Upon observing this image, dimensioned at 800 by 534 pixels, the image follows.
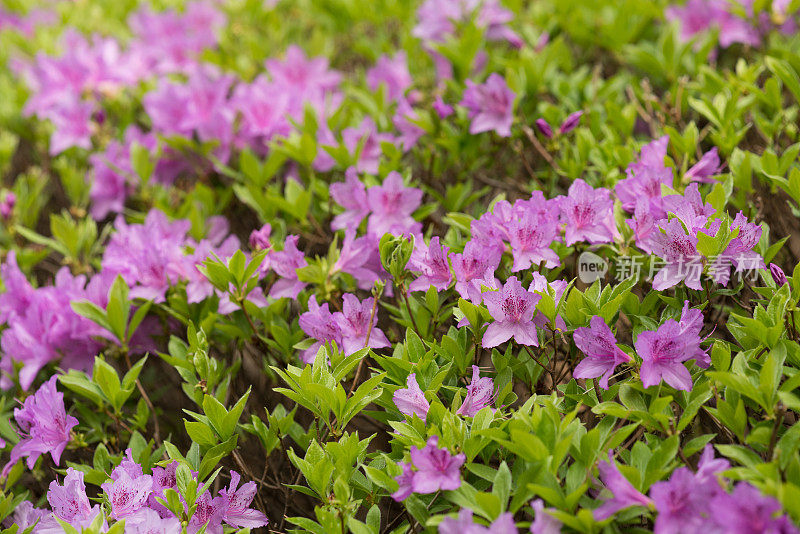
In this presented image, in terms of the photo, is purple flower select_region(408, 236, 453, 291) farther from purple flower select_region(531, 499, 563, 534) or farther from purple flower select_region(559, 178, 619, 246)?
purple flower select_region(531, 499, 563, 534)

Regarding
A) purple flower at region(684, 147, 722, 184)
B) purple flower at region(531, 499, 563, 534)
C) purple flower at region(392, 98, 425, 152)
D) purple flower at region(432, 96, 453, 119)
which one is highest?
purple flower at region(432, 96, 453, 119)

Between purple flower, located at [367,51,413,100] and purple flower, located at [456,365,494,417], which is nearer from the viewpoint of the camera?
purple flower, located at [456,365,494,417]

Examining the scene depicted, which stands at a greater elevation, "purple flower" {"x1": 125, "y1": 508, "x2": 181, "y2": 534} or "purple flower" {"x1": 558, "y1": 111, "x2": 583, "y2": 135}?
"purple flower" {"x1": 558, "y1": 111, "x2": 583, "y2": 135}

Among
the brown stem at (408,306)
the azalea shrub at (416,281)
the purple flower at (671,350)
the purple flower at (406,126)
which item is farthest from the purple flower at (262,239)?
the purple flower at (671,350)

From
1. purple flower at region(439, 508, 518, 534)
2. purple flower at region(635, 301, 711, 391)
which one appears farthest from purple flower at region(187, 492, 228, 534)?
purple flower at region(635, 301, 711, 391)

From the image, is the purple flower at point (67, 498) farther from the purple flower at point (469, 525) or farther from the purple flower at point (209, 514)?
the purple flower at point (469, 525)

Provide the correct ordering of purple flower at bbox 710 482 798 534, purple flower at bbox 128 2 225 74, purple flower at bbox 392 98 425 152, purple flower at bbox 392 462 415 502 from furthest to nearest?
1. purple flower at bbox 128 2 225 74
2. purple flower at bbox 392 98 425 152
3. purple flower at bbox 392 462 415 502
4. purple flower at bbox 710 482 798 534

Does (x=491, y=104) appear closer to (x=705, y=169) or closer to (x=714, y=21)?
(x=705, y=169)
